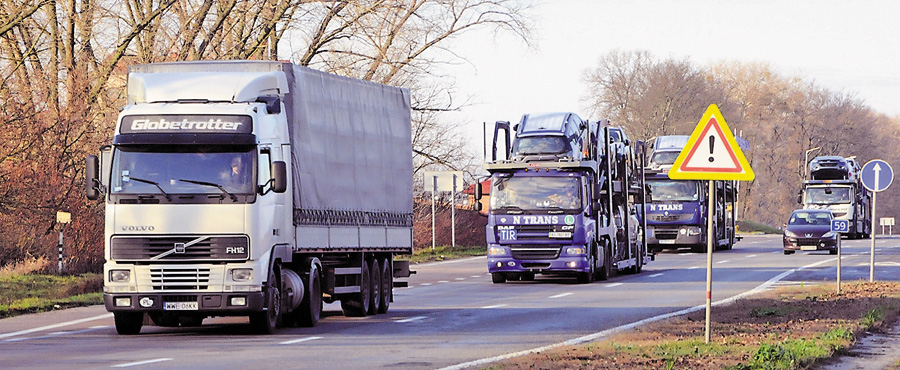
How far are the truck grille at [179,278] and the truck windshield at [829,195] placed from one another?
175ft

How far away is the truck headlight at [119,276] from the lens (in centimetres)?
1628

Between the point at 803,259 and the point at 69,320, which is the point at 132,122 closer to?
the point at 69,320

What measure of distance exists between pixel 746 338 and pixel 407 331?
446cm

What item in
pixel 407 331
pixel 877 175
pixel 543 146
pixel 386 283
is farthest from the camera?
pixel 543 146

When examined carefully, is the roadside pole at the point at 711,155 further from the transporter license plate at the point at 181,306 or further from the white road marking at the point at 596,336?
the transporter license plate at the point at 181,306

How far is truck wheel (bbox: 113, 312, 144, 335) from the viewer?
17109 mm

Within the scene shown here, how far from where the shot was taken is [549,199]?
29109 millimetres

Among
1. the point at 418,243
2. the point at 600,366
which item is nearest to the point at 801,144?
the point at 418,243

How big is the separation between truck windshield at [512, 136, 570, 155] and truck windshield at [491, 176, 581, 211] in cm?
61

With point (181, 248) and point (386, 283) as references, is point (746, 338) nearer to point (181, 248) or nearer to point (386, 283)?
point (181, 248)

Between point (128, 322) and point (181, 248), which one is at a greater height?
point (181, 248)

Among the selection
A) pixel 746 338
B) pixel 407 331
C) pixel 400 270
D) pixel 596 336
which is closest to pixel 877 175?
pixel 400 270

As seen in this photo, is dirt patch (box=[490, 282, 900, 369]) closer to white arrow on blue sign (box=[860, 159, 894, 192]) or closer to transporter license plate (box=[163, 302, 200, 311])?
white arrow on blue sign (box=[860, 159, 894, 192])

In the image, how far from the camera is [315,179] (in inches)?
716
